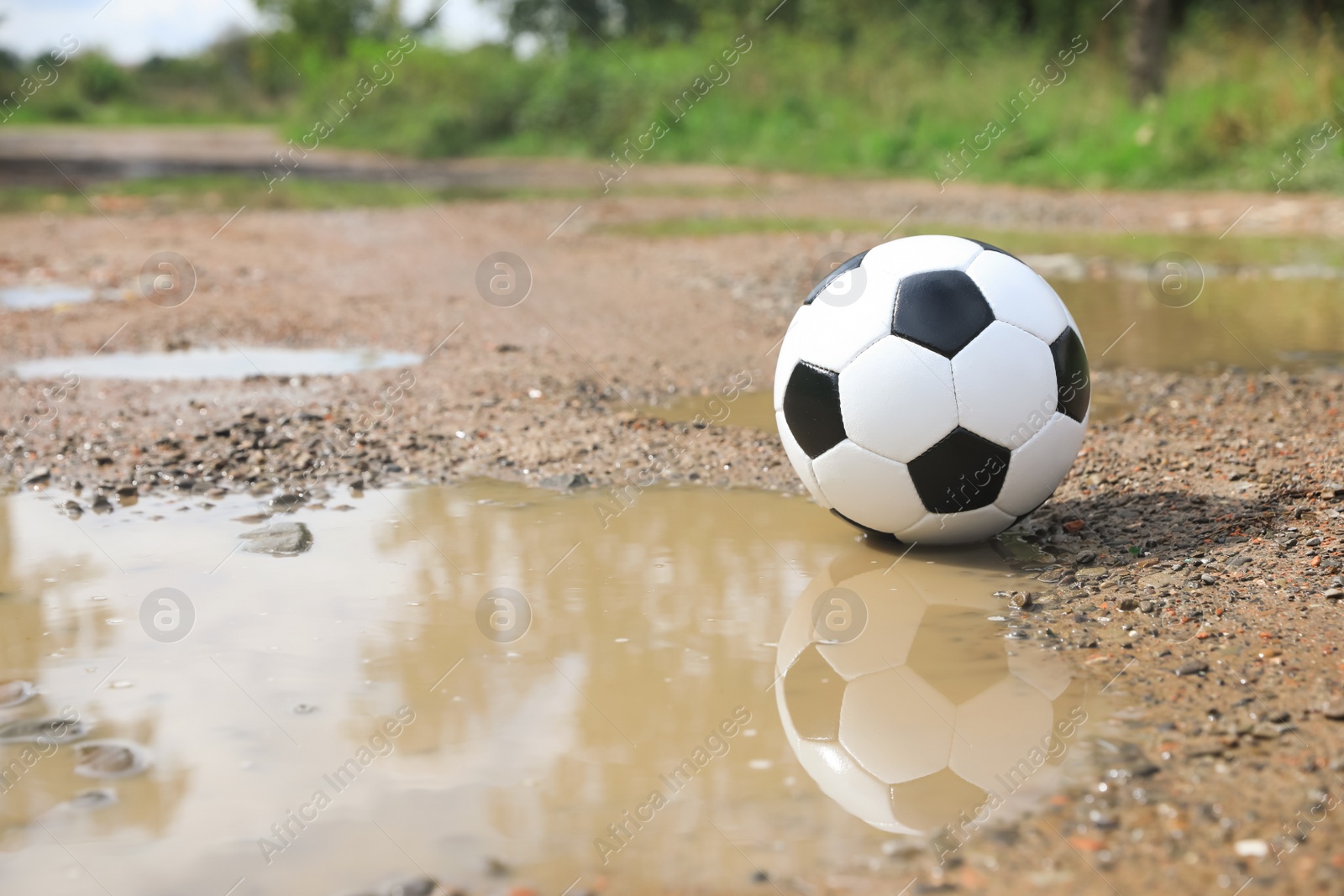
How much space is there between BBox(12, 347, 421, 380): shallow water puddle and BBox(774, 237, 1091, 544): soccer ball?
3.63m

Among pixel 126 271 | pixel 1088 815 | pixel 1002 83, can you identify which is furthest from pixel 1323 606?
pixel 1002 83

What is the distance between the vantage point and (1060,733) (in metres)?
3.14

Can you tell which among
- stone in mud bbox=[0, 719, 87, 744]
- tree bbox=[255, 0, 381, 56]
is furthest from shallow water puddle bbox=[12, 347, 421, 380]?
tree bbox=[255, 0, 381, 56]

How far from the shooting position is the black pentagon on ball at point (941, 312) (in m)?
4.10

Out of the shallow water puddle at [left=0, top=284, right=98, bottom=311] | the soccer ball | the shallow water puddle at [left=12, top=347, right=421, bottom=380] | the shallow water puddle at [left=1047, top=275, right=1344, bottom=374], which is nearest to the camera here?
the soccer ball

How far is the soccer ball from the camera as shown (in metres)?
4.10

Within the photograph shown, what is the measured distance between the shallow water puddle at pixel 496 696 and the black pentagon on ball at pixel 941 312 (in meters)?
0.81

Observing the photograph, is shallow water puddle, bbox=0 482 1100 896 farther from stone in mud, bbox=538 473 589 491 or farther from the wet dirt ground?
stone in mud, bbox=538 473 589 491

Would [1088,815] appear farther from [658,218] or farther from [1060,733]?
[658,218]

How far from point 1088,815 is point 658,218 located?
12.7 m

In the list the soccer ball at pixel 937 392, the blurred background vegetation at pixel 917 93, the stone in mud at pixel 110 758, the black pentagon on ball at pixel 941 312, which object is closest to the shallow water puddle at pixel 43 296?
the stone in mud at pixel 110 758

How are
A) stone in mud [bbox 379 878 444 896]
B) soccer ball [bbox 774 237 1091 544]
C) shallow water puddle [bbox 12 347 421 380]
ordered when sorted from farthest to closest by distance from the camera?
shallow water puddle [bbox 12 347 421 380], soccer ball [bbox 774 237 1091 544], stone in mud [bbox 379 878 444 896]

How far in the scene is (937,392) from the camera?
4.09 meters

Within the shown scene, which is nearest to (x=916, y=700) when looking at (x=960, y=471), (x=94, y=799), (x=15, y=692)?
(x=960, y=471)
